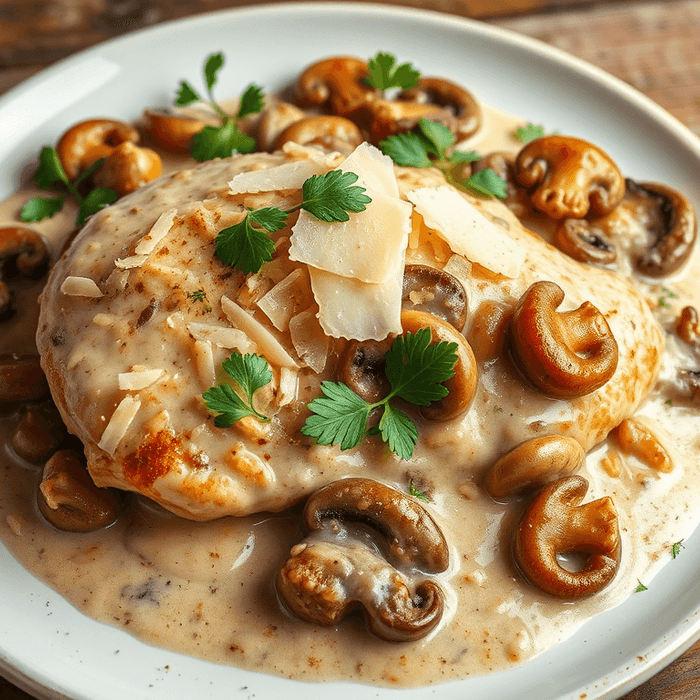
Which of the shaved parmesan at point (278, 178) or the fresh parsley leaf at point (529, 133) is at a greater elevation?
the shaved parmesan at point (278, 178)

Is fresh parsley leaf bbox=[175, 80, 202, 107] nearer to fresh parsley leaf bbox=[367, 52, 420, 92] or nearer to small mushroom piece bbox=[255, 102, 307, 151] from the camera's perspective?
small mushroom piece bbox=[255, 102, 307, 151]

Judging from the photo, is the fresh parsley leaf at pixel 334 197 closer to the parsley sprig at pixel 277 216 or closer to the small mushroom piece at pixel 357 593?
the parsley sprig at pixel 277 216

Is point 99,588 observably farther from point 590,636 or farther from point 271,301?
point 590,636

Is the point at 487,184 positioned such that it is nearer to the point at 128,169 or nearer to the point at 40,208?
the point at 128,169

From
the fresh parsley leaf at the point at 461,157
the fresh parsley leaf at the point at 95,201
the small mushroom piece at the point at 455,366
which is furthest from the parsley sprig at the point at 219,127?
the small mushroom piece at the point at 455,366

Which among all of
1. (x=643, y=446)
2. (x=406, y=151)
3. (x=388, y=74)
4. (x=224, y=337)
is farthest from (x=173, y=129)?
(x=643, y=446)

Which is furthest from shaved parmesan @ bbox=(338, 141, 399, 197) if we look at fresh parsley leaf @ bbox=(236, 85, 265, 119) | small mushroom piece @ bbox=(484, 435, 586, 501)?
fresh parsley leaf @ bbox=(236, 85, 265, 119)
